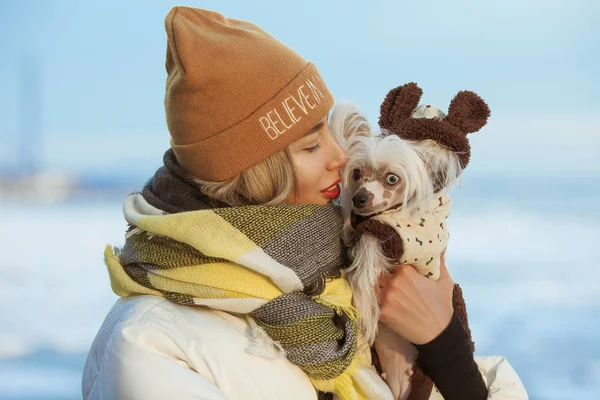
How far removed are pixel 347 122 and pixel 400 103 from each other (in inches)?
6.0

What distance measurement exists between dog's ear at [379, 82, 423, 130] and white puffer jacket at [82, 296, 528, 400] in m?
0.61

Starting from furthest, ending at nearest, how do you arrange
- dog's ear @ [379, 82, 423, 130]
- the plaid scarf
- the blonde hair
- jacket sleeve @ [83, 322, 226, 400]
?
1. dog's ear @ [379, 82, 423, 130]
2. the blonde hair
3. the plaid scarf
4. jacket sleeve @ [83, 322, 226, 400]

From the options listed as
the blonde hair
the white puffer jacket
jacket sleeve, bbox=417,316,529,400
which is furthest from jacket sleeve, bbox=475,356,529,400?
the blonde hair

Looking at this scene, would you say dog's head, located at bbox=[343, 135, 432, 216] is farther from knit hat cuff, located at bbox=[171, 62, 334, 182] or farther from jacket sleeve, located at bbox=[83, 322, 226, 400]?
jacket sleeve, located at bbox=[83, 322, 226, 400]

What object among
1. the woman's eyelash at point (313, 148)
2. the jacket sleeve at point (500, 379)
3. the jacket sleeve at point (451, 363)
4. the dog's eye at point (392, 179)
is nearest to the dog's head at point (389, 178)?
the dog's eye at point (392, 179)

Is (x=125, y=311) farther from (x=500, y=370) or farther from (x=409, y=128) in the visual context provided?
(x=500, y=370)

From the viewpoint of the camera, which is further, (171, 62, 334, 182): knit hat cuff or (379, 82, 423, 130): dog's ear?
(379, 82, 423, 130): dog's ear

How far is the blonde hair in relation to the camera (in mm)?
1576

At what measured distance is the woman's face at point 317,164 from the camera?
62.7 inches

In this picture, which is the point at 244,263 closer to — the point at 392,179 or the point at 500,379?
the point at 392,179

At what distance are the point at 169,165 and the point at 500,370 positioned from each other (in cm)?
100

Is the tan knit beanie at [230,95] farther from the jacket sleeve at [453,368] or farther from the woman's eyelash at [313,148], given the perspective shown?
Answer: the jacket sleeve at [453,368]

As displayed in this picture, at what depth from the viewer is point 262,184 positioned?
1594 millimetres

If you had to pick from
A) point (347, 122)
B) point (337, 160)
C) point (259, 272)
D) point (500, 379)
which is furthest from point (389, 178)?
point (500, 379)
